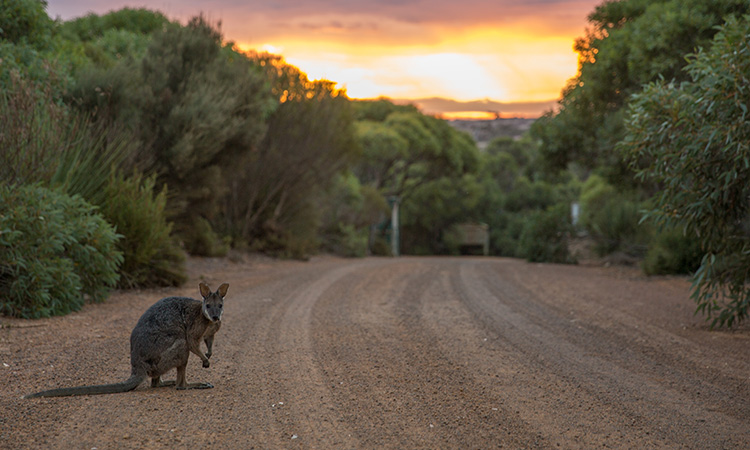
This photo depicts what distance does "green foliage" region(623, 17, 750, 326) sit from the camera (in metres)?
8.70

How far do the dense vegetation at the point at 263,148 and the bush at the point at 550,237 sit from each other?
6 centimetres

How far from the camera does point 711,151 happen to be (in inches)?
364

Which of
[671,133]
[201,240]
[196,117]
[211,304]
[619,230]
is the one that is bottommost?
[619,230]

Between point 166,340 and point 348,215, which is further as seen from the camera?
point 348,215

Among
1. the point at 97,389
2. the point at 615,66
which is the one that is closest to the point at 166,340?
the point at 97,389

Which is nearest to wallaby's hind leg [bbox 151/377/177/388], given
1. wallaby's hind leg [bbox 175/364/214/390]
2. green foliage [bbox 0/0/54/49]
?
wallaby's hind leg [bbox 175/364/214/390]

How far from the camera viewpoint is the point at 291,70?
24.0 m

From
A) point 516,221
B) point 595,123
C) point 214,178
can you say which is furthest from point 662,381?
point 516,221

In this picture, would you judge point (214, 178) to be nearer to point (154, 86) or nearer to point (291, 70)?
point (154, 86)

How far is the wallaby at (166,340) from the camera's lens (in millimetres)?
5734

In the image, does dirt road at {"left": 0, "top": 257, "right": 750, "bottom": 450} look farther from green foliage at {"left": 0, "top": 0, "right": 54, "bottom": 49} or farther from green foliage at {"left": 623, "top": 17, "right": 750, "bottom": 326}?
green foliage at {"left": 0, "top": 0, "right": 54, "bottom": 49}

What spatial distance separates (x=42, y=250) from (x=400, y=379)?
5616mm

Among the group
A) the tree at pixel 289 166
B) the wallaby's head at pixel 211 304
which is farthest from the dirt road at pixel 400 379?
the tree at pixel 289 166

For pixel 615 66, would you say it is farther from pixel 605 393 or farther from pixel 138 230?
pixel 605 393
